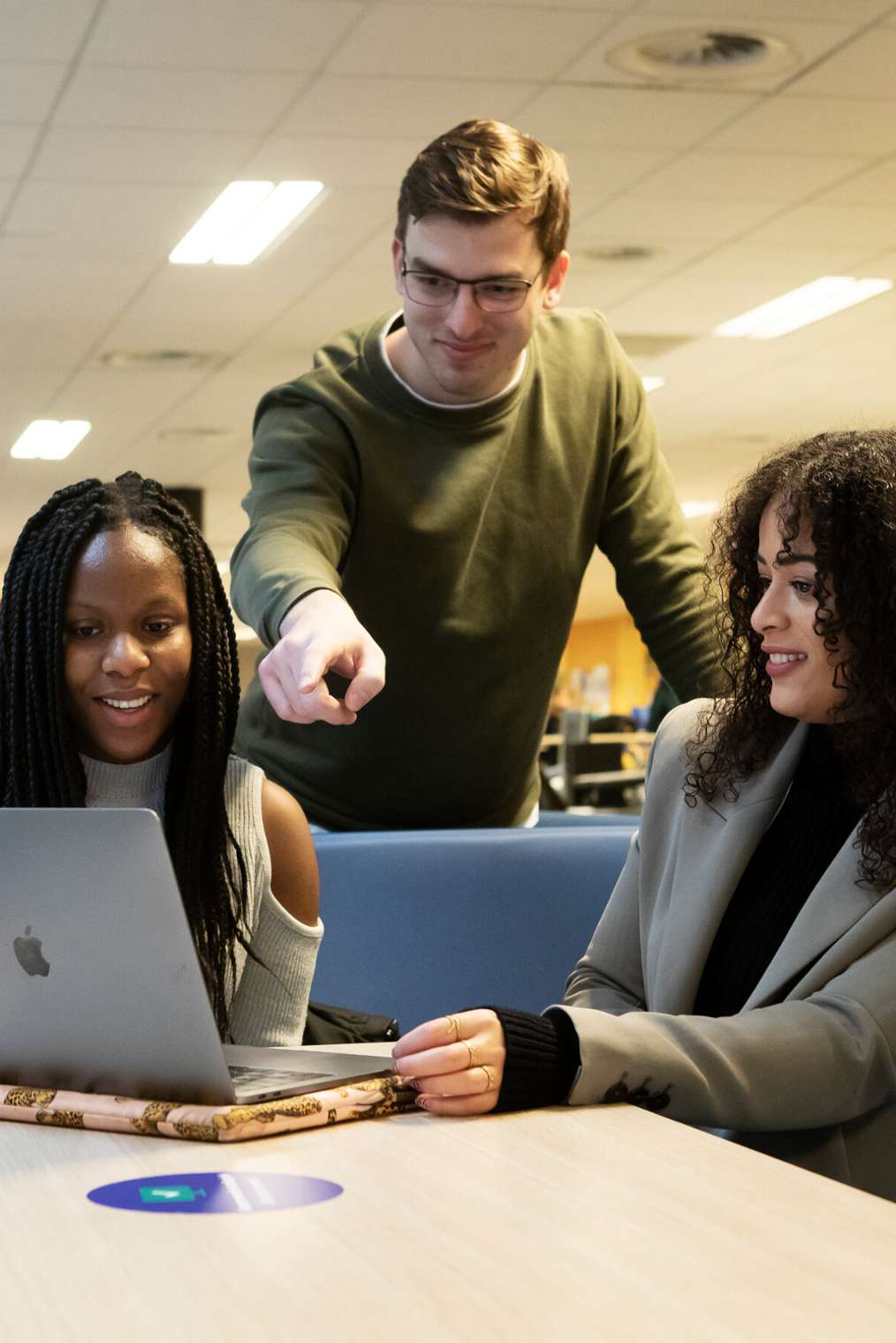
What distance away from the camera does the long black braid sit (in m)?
1.75

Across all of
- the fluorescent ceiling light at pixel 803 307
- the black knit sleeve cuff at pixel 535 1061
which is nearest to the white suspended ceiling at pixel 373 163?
the fluorescent ceiling light at pixel 803 307

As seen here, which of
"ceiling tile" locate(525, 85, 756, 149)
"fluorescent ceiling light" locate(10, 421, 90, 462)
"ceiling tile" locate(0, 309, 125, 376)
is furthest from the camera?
"fluorescent ceiling light" locate(10, 421, 90, 462)

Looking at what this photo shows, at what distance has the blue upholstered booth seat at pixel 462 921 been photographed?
2285 millimetres

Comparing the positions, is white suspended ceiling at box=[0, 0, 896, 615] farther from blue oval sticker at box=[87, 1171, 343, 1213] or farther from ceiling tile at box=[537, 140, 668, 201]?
blue oval sticker at box=[87, 1171, 343, 1213]

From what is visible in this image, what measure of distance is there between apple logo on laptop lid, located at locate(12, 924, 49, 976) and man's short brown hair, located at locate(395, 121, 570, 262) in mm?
1139

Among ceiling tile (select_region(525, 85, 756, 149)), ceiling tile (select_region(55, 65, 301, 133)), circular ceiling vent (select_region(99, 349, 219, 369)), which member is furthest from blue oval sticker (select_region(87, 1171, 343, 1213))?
circular ceiling vent (select_region(99, 349, 219, 369))

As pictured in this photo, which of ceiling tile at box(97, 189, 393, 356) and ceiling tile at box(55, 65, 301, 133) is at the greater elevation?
ceiling tile at box(55, 65, 301, 133)

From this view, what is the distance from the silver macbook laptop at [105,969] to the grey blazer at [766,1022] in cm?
24

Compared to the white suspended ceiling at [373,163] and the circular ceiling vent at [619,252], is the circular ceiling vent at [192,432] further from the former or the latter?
the circular ceiling vent at [619,252]

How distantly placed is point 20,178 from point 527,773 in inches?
162

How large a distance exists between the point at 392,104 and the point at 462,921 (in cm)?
358

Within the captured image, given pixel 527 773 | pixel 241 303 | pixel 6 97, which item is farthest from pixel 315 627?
pixel 241 303

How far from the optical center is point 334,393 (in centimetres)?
223

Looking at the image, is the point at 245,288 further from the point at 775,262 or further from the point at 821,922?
the point at 821,922
